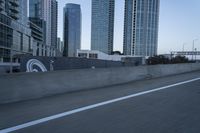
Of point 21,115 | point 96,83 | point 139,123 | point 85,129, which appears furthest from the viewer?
point 96,83

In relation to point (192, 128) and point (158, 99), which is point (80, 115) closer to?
point (192, 128)

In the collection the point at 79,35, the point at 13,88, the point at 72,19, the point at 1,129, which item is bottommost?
the point at 1,129

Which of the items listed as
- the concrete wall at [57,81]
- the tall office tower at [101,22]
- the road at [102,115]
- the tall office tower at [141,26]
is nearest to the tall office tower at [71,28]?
the tall office tower at [101,22]

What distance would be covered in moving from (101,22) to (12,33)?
90307mm

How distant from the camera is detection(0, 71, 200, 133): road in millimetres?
5465

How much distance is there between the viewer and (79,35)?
19262cm

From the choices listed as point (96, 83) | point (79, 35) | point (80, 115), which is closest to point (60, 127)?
point (80, 115)

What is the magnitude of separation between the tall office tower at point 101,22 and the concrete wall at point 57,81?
154 m

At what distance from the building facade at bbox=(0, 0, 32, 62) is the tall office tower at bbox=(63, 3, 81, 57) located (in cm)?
7701

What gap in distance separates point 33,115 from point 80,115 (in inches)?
44.9

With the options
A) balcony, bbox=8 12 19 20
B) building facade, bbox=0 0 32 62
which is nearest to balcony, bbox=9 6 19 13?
building facade, bbox=0 0 32 62

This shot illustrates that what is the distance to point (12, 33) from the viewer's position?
282ft

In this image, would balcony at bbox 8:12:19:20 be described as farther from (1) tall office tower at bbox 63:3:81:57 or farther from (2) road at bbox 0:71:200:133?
(2) road at bbox 0:71:200:133

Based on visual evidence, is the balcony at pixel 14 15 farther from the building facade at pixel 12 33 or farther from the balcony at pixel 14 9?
the balcony at pixel 14 9
